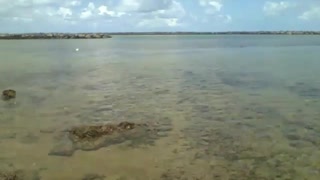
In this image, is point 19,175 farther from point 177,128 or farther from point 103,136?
point 177,128

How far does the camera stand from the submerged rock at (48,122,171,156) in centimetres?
1490

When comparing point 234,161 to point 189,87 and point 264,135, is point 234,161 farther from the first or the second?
point 189,87

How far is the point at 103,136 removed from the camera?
16.0 m

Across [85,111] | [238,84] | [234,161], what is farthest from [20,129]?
[238,84]

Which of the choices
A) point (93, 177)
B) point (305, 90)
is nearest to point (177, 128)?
point (93, 177)

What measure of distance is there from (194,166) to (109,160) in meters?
2.88

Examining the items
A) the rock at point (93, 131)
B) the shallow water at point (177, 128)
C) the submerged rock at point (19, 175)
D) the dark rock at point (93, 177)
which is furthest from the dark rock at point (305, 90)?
the submerged rock at point (19, 175)

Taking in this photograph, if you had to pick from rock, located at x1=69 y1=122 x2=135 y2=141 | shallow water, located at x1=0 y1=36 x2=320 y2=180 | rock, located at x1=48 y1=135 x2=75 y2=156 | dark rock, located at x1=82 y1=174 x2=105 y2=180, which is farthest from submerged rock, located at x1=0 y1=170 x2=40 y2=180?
rock, located at x1=69 y1=122 x2=135 y2=141

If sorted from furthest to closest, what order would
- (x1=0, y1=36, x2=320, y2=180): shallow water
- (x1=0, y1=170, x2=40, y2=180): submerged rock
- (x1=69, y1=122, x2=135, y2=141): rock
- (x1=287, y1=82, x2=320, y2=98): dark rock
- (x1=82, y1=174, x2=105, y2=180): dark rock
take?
1. (x1=287, y1=82, x2=320, y2=98): dark rock
2. (x1=69, y1=122, x2=135, y2=141): rock
3. (x1=0, y1=36, x2=320, y2=180): shallow water
4. (x1=82, y1=174, x2=105, y2=180): dark rock
5. (x1=0, y1=170, x2=40, y2=180): submerged rock

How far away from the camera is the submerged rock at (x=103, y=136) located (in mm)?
14895

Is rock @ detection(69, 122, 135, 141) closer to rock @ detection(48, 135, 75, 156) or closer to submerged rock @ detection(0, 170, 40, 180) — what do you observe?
rock @ detection(48, 135, 75, 156)

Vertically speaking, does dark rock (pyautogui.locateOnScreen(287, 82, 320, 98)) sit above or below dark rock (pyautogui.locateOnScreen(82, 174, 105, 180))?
above

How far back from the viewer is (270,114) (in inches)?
792

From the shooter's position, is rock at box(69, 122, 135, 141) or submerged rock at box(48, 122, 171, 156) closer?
submerged rock at box(48, 122, 171, 156)
